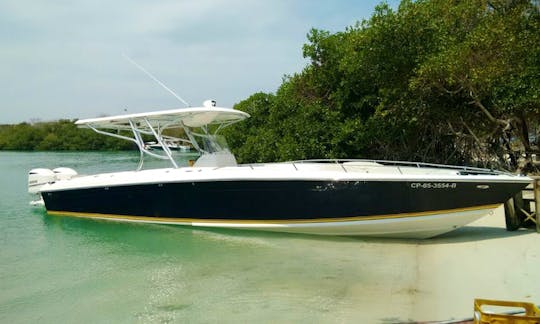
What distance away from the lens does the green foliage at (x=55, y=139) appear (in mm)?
70500

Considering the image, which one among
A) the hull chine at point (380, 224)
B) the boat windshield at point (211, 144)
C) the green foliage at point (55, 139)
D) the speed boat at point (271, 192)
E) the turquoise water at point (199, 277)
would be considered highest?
the green foliage at point (55, 139)

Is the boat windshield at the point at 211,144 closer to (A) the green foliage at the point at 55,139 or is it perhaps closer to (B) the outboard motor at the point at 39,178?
(B) the outboard motor at the point at 39,178

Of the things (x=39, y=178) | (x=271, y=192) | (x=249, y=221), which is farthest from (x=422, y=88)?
(x=39, y=178)

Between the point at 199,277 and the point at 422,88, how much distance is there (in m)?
9.76

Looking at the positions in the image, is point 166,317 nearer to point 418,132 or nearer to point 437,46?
point 437,46

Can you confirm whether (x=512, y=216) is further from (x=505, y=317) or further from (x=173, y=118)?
(x=173, y=118)

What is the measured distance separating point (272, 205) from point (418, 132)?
979 cm

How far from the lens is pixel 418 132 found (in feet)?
55.8

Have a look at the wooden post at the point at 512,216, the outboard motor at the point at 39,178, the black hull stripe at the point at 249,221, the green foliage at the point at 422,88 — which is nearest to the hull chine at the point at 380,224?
the black hull stripe at the point at 249,221

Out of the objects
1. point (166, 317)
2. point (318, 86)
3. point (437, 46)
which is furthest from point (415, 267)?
point (318, 86)

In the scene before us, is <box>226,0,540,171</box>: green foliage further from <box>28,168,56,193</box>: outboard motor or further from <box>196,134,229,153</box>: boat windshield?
<box>28,168,56,193</box>: outboard motor

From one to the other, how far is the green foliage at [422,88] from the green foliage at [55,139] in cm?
5257

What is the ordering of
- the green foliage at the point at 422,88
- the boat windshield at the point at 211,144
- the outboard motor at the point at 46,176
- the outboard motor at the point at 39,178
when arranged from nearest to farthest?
the boat windshield at the point at 211,144
the green foliage at the point at 422,88
the outboard motor at the point at 46,176
the outboard motor at the point at 39,178

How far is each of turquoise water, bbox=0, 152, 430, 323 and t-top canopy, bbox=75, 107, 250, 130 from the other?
105 inches
